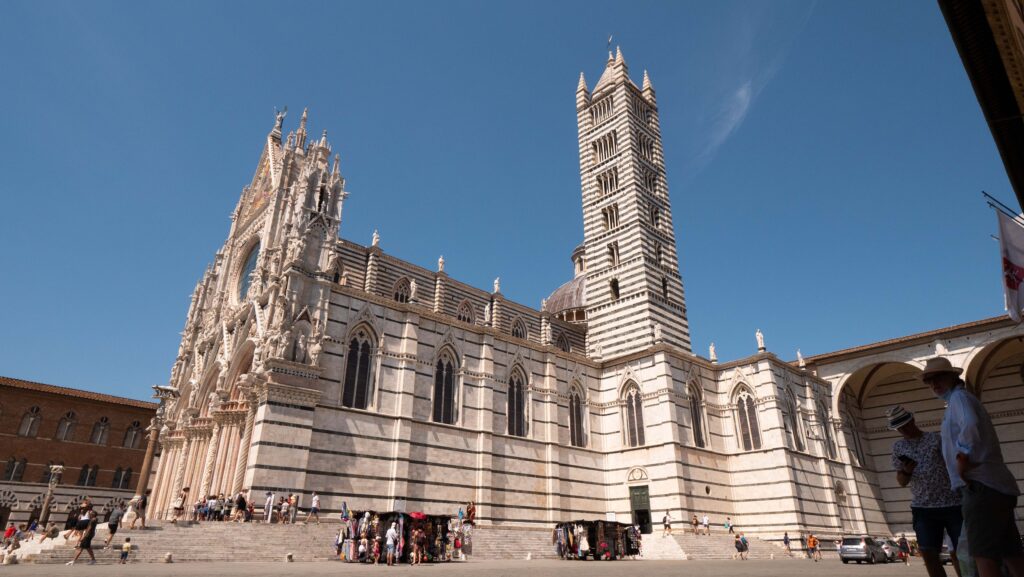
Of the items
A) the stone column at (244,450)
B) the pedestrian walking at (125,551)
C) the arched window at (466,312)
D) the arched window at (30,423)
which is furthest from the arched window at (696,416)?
the arched window at (30,423)

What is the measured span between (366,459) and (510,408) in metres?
7.78

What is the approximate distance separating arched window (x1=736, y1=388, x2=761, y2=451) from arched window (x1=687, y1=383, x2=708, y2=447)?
198cm

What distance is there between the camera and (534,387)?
28.3 meters

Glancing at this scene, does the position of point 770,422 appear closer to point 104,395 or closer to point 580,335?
point 580,335

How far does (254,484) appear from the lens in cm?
1856

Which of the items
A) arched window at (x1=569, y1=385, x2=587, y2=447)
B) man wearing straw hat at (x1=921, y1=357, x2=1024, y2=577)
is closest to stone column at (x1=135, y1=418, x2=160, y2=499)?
arched window at (x1=569, y1=385, x2=587, y2=447)

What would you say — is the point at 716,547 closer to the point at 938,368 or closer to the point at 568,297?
the point at 938,368

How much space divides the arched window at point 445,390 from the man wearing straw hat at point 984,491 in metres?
21.8

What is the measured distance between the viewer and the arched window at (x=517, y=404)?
2717cm

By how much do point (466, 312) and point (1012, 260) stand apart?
2709 cm

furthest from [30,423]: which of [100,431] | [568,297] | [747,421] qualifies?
[747,421]

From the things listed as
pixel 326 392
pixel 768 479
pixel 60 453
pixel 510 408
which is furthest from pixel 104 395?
pixel 768 479

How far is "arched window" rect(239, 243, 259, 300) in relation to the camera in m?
28.2

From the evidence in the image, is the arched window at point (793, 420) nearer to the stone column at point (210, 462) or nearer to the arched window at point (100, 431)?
the stone column at point (210, 462)
